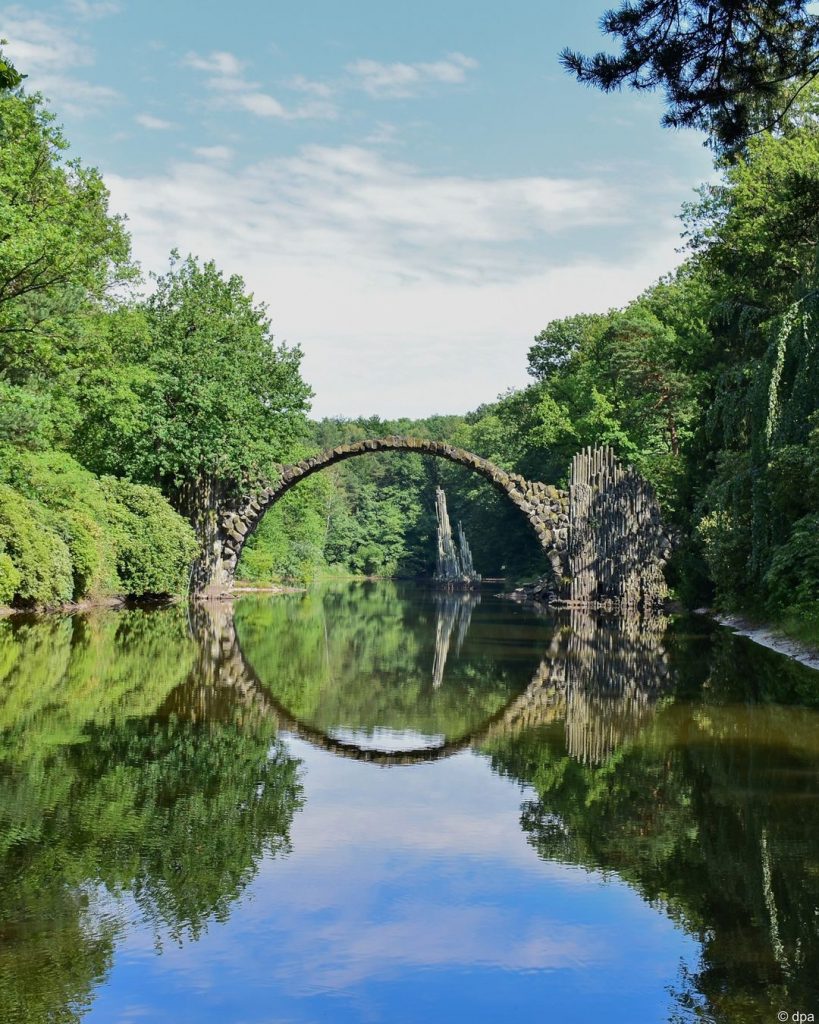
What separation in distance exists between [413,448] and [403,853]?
32471 mm

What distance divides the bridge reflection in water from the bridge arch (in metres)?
11.8

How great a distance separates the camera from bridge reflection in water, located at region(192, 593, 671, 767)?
9.58 meters

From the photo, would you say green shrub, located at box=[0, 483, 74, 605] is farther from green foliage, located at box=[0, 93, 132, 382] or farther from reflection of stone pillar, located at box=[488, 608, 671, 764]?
reflection of stone pillar, located at box=[488, 608, 671, 764]

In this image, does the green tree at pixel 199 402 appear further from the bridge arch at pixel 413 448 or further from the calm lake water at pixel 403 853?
the calm lake water at pixel 403 853

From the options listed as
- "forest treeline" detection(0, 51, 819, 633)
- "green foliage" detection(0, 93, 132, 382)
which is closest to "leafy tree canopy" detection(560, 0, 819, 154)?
"forest treeline" detection(0, 51, 819, 633)

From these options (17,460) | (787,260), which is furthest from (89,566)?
(787,260)

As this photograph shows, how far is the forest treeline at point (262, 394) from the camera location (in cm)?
1917

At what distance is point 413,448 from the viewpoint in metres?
38.3

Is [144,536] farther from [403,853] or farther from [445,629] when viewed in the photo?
[403,853]

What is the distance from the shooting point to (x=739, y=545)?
22.5 m

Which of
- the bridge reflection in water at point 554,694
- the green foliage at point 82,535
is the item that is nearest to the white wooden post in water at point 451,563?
the green foliage at point 82,535

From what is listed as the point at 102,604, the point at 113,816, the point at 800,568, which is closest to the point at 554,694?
the point at 800,568

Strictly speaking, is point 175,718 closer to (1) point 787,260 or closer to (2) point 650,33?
(2) point 650,33

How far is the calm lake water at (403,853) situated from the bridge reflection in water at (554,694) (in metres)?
0.07
